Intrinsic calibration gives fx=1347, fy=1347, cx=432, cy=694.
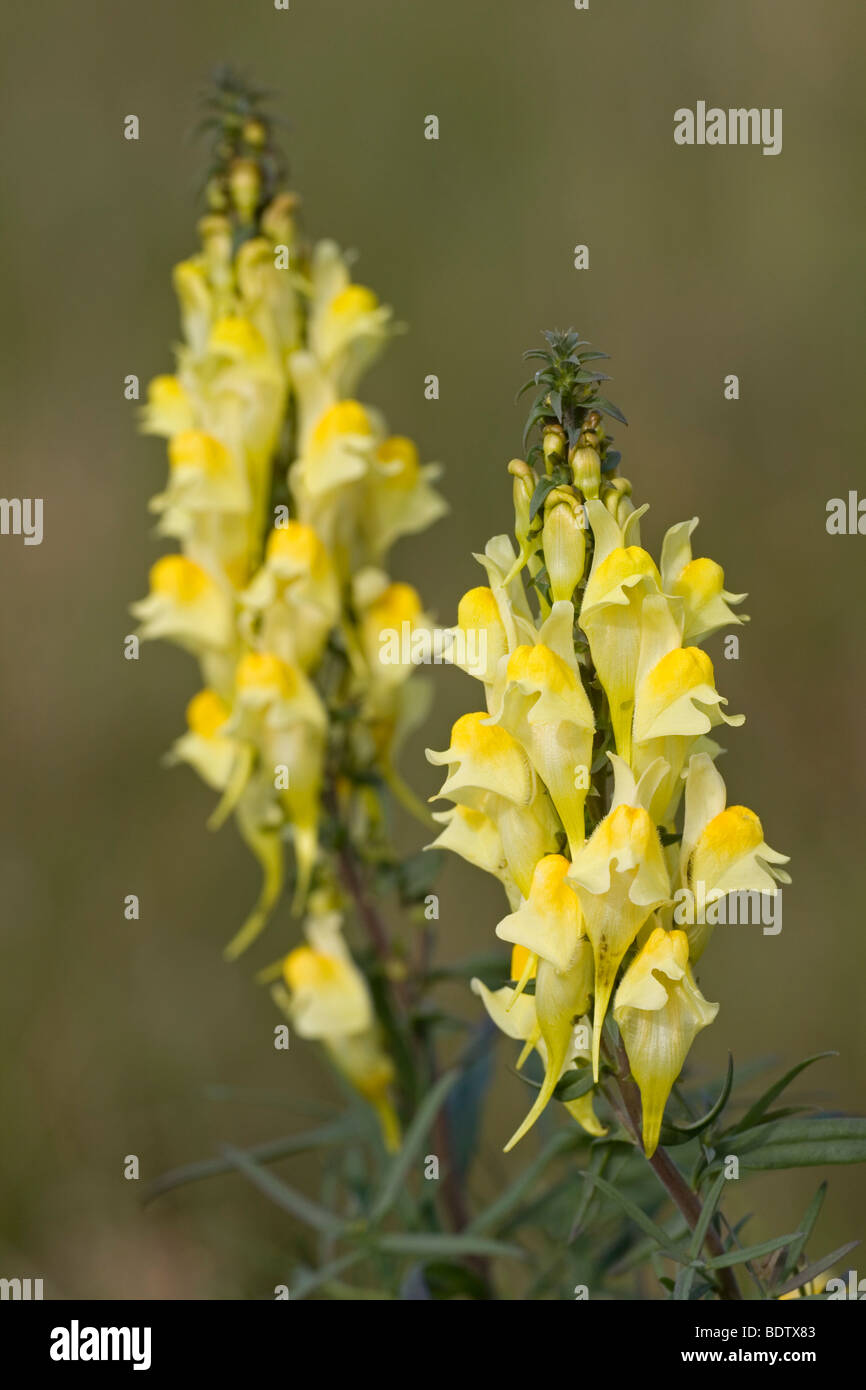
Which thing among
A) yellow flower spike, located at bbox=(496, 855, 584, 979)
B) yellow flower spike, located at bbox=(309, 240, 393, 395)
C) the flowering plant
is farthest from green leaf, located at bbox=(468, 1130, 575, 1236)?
yellow flower spike, located at bbox=(309, 240, 393, 395)

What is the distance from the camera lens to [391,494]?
77.0 inches

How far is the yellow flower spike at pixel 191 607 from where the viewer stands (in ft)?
6.13

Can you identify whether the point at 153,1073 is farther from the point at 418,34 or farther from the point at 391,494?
the point at 418,34

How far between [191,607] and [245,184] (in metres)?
0.58

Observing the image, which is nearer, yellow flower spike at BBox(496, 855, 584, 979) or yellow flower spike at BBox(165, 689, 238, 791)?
yellow flower spike at BBox(496, 855, 584, 979)

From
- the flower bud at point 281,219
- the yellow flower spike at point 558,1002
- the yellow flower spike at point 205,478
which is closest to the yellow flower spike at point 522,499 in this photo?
the yellow flower spike at point 558,1002

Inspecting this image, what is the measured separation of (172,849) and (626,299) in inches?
73.7

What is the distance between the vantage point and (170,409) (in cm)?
196

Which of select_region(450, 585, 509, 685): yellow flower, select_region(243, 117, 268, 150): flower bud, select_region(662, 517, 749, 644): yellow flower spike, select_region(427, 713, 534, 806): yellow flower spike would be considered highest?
select_region(243, 117, 268, 150): flower bud

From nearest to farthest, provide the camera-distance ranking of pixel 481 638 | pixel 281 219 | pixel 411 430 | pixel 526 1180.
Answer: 1. pixel 481 638
2. pixel 526 1180
3. pixel 281 219
4. pixel 411 430

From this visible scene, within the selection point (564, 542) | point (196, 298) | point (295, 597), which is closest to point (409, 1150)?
point (295, 597)

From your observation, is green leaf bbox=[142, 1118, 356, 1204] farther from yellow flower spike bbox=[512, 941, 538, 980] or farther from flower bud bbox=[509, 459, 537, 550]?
flower bud bbox=[509, 459, 537, 550]

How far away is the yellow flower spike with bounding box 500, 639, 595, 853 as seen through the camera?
1106mm

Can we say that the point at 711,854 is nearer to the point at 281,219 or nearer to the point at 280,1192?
the point at 280,1192
